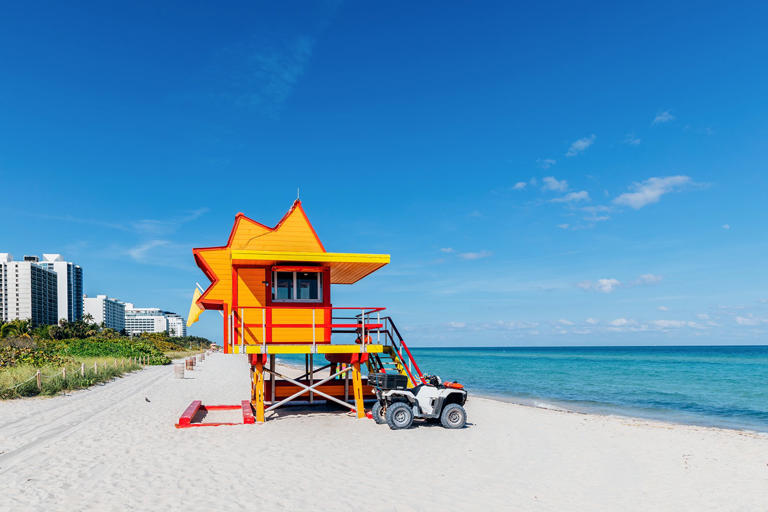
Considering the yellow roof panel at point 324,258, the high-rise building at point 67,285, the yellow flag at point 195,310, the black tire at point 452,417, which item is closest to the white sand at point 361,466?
the black tire at point 452,417

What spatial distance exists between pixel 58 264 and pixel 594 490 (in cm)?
21067

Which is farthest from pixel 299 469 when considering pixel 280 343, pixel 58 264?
pixel 58 264

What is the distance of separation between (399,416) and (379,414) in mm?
960

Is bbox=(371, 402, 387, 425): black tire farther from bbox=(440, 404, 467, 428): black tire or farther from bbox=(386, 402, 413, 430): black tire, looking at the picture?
bbox=(440, 404, 467, 428): black tire

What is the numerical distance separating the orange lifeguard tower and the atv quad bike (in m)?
0.64

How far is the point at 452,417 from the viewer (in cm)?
1490

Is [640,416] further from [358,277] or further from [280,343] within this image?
[280,343]

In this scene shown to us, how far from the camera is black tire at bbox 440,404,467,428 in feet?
48.4

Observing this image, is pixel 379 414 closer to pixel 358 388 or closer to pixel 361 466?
pixel 358 388

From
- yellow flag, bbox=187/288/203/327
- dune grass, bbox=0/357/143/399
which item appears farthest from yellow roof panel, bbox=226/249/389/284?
dune grass, bbox=0/357/143/399

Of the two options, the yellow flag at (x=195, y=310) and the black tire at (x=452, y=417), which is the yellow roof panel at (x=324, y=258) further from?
the black tire at (x=452, y=417)

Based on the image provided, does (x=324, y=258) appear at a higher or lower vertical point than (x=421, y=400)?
higher

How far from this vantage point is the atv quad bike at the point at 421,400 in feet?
48.3

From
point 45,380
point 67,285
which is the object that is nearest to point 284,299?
point 45,380
